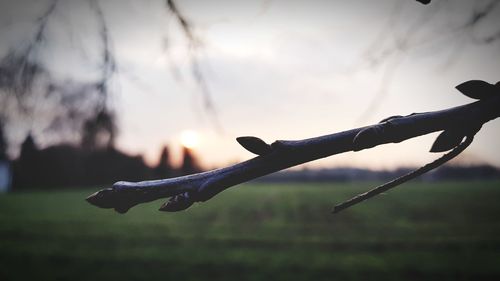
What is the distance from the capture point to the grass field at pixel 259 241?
2747 cm

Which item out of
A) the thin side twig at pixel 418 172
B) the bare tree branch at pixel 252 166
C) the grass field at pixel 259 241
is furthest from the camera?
the grass field at pixel 259 241

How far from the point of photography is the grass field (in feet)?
90.1

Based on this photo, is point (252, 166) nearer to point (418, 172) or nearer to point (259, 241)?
point (418, 172)

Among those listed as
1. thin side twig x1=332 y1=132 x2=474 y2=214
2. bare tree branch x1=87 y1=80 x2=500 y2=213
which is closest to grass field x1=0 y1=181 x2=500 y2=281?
thin side twig x1=332 y1=132 x2=474 y2=214

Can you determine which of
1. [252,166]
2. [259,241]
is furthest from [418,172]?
[259,241]

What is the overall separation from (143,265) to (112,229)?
36.3 feet

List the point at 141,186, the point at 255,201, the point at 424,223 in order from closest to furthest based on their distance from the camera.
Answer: the point at 141,186 → the point at 424,223 → the point at 255,201

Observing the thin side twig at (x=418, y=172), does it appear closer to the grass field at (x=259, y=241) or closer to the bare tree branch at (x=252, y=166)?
the bare tree branch at (x=252, y=166)

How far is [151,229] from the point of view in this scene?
39.2m

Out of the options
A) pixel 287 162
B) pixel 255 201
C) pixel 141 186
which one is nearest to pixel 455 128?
pixel 287 162

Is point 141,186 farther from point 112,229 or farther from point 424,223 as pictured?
point 424,223

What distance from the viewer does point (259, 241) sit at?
35.0m

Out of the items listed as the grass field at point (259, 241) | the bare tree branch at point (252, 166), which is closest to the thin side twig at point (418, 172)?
the bare tree branch at point (252, 166)

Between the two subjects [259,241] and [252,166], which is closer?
[252,166]
